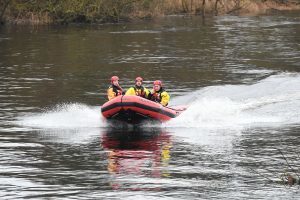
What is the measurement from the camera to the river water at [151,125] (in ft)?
42.9

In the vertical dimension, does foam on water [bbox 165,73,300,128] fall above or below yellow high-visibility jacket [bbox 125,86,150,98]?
below

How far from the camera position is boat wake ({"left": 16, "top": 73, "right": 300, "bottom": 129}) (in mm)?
20500

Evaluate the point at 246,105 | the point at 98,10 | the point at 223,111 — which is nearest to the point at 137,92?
the point at 223,111

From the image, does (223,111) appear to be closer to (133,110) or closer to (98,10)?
(133,110)

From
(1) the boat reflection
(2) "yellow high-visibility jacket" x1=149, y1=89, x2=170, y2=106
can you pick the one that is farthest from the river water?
(2) "yellow high-visibility jacket" x1=149, y1=89, x2=170, y2=106

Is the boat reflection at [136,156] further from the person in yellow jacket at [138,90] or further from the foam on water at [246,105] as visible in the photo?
the foam on water at [246,105]

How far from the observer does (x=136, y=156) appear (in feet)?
51.5

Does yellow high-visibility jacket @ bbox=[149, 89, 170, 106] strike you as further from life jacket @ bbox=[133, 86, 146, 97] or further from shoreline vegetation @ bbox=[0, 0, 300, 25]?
shoreline vegetation @ bbox=[0, 0, 300, 25]

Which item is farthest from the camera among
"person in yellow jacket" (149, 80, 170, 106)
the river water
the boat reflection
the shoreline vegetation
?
the shoreline vegetation

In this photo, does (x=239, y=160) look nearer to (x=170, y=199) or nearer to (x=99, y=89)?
(x=170, y=199)

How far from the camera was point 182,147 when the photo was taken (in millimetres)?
16641

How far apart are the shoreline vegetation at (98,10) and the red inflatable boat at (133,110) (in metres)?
33.5

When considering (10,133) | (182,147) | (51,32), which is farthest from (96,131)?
(51,32)

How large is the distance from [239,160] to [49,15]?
3982 centimetres
